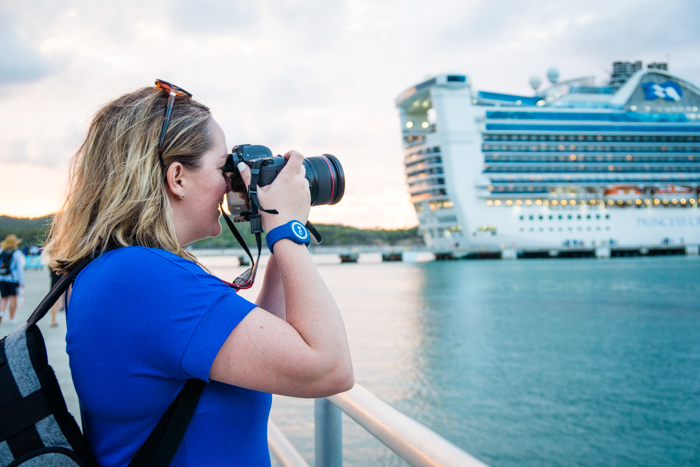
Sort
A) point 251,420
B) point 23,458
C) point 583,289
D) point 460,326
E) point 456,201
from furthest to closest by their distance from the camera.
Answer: point 456,201
point 583,289
point 460,326
point 251,420
point 23,458

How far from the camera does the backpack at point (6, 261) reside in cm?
580

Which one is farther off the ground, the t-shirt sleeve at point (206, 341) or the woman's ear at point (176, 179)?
the woman's ear at point (176, 179)

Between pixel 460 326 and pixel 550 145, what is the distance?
37.2 meters

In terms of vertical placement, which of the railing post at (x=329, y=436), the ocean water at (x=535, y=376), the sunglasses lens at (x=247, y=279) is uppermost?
the sunglasses lens at (x=247, y=279)

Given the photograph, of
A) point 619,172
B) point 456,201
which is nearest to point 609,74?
point 619,172

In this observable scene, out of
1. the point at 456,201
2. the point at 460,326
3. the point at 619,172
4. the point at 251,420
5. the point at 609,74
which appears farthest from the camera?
the point at 609,74

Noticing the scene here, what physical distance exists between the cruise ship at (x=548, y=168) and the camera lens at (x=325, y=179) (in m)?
43.5

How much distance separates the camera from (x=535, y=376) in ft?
29.4

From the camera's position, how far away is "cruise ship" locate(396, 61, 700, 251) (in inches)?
1746

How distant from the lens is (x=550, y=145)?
46469 mm

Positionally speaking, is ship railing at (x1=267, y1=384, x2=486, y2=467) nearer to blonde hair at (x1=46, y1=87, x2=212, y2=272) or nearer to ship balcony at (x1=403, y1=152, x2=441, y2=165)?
blonde hair at (x1=46, y1=87, x2=212, y2=272)

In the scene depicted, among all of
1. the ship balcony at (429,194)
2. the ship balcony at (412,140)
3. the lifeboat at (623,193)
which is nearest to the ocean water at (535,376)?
the ship balcony at (429,194)

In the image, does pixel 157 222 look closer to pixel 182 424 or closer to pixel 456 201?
pixel 182 424

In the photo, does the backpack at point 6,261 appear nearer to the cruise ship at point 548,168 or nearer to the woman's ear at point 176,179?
the woman's ear at point 176,179
